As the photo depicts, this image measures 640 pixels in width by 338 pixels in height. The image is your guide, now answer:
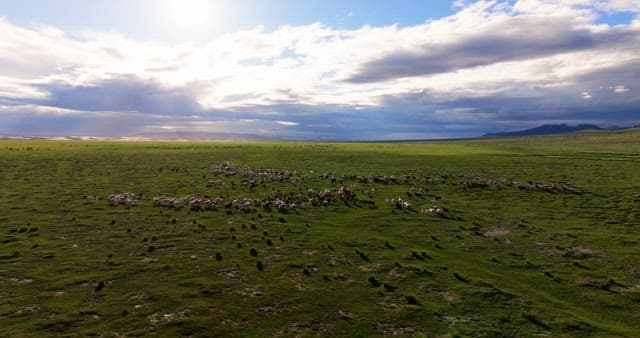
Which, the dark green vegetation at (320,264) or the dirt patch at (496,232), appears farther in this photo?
the dirt patch at (496,232)

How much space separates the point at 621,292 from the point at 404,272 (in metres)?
9.98

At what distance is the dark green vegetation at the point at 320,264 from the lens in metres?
15.3

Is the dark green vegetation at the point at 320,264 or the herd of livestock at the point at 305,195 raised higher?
the herd of livestock at the point at 305,195

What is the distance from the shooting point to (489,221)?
1261 inches

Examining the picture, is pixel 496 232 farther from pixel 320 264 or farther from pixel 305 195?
pixel 305 195

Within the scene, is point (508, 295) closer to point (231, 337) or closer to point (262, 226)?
point (231, 337)

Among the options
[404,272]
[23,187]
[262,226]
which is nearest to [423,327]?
[404,272]

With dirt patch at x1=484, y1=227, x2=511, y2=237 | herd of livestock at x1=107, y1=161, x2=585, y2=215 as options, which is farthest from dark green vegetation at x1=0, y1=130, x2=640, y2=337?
herd of livestock at x1=107, y1=161, x2=585, y2=215

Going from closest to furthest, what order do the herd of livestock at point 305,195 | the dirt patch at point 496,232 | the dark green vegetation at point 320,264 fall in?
the dark green vegetation at point 320,264 → the dirt patch at point 496,232 → the herd of livestock at point 305,195

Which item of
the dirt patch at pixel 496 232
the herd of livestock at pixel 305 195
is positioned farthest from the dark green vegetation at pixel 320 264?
the herd of livestock at pixel 305 195

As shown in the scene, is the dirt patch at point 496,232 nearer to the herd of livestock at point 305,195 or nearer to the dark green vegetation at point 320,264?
the dark green vegetation at point 320,264

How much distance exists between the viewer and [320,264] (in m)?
21.3

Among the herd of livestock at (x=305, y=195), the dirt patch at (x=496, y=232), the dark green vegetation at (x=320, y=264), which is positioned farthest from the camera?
the herd of livestock at (x=305, y=195)

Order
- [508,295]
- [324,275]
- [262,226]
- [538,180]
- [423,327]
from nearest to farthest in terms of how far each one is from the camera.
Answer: [423,327] → [508,295] → [324,275] → [262,226] → [538,180]
